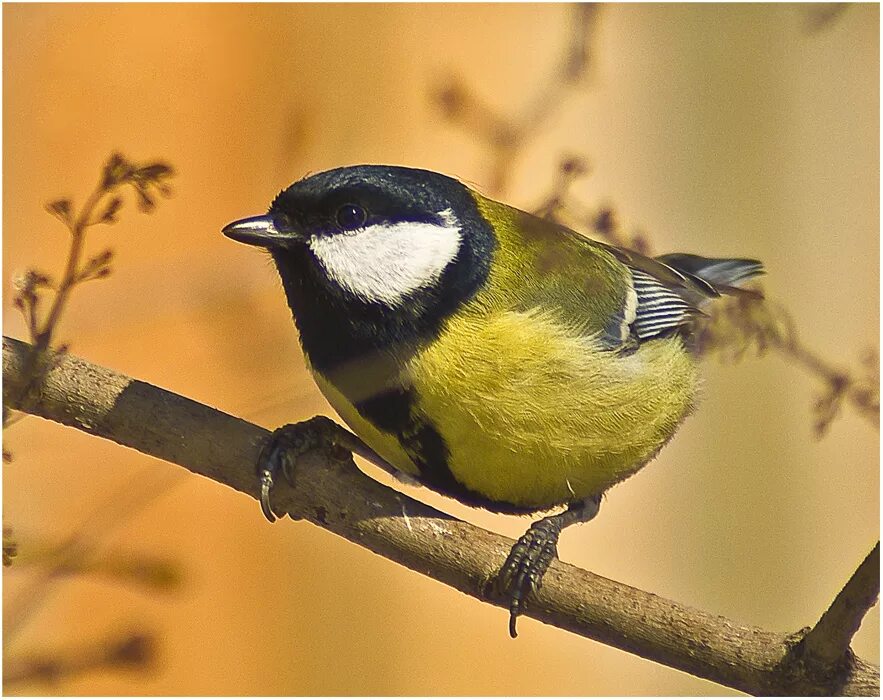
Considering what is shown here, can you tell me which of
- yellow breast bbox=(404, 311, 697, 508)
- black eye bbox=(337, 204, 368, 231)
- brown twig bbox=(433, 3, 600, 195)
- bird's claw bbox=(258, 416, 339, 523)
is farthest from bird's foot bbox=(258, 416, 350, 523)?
brown twig bbox=(433, 3, 600, 195)

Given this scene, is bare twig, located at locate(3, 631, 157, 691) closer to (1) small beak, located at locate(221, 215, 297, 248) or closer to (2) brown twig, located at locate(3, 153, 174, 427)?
(2) brown twig, located at locate(3, 153, 174, 427)

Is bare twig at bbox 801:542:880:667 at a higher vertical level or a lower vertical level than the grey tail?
lower

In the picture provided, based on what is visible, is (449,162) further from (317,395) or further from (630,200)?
(317,395)

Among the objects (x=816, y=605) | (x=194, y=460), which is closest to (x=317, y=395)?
(x=194, y=460)

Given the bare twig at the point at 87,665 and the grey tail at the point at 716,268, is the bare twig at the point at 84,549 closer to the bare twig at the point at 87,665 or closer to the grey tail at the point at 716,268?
the bare twig at the point at 87,665

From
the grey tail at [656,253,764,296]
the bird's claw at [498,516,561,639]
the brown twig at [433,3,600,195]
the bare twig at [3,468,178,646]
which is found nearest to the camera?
the bare twig at [3,468,178,646]

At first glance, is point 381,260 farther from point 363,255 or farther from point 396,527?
point 396,527
